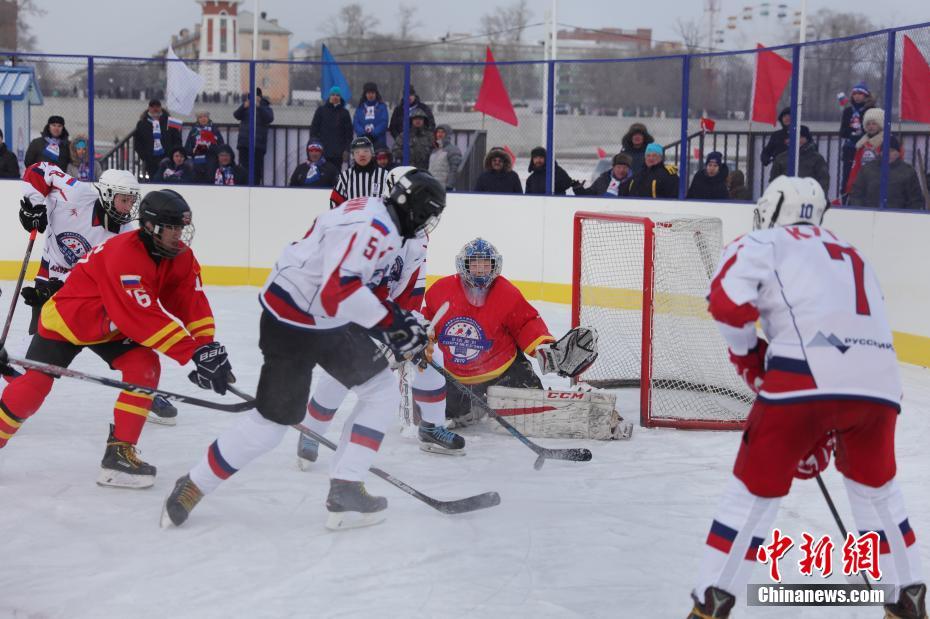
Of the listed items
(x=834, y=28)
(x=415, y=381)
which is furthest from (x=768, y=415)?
(x=834, y=28)

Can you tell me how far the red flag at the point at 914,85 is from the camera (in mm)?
6383

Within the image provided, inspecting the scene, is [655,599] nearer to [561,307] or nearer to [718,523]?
[718,523]

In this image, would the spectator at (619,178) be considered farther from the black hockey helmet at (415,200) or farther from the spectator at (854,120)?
the black hockey helmet at (415,200)

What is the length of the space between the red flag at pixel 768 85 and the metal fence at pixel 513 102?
109 mm

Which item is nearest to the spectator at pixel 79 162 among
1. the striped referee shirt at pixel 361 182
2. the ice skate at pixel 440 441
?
the striped referee shirt at pixel 361 182

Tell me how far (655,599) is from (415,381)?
167 cm

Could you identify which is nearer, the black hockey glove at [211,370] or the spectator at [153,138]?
the black hockey glove at [211,370]

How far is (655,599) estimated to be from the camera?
2.83m

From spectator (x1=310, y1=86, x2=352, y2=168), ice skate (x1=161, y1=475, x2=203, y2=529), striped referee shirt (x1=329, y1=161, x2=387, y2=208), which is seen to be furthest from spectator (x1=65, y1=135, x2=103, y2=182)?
ice skate (x1=161, y1=475, x2=203, y2=529)

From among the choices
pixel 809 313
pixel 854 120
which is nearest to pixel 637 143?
pixel 854 120

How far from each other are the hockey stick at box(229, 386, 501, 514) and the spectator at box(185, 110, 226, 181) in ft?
19.5

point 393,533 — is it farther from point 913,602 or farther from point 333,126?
point 333,126

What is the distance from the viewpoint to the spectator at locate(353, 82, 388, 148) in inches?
354

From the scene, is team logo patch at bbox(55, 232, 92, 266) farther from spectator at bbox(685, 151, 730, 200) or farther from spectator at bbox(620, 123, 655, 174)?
spectator at bbox(620, 123, 655, 174)
